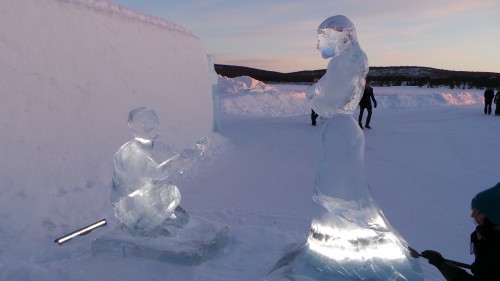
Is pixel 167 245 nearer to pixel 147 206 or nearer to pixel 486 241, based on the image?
pixel 147 206

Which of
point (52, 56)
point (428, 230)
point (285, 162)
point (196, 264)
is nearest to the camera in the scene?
point (196, 264)

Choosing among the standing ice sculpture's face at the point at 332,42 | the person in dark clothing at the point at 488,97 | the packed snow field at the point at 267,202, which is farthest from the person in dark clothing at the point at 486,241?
the person in dark clothing at the point at 488,97

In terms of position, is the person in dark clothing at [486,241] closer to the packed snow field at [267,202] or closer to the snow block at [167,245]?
the packed snow field at [267,202]

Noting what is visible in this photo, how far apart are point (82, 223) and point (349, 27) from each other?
4.17 m

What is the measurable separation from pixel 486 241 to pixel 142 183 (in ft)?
9.96

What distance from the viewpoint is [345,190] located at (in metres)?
3.39

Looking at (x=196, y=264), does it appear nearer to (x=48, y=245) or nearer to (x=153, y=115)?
(x=153, y=115)

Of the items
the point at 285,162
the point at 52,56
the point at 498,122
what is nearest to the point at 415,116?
the point at 498,122

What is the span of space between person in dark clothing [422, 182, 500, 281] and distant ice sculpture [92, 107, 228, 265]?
2.50 m

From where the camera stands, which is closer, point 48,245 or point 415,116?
point 48,245

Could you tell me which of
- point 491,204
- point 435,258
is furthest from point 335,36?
point 435,258

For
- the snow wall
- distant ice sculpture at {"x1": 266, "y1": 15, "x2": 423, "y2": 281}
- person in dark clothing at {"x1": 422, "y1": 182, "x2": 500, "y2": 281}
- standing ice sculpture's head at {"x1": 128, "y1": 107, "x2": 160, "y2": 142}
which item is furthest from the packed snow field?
person in dark clothing at {"x1": 422, "y1": 182, "x2": 500, "y2": 281}

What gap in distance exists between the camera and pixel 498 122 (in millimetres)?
14484

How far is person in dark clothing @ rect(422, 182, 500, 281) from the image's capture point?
92.6 inches
